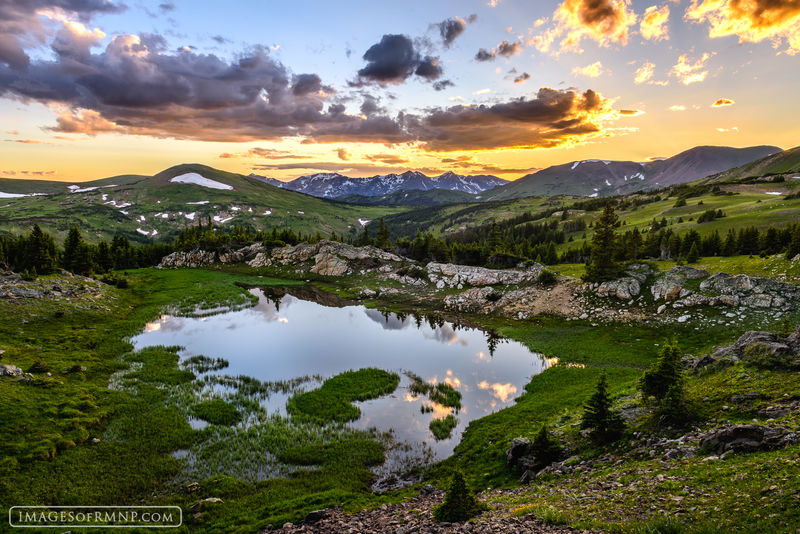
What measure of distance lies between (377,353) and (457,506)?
32.9 metres

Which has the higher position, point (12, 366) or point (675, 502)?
point (675, 502)

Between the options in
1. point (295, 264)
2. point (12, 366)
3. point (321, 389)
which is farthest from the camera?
point (295, 264)

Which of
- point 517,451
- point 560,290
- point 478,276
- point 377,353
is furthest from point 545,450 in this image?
point 478,276

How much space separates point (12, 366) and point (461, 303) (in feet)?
207

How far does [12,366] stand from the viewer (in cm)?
2944

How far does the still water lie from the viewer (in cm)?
3212

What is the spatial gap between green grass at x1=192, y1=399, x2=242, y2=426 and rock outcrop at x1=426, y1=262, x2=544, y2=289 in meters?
57.7

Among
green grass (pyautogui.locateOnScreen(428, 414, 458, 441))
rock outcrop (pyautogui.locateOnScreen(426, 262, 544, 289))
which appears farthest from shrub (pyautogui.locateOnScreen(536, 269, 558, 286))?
green grass (pyautogui.locateOnScreen(428, 414, 458, 441))

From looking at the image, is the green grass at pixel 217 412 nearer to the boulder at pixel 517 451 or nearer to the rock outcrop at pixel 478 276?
the boulder at pixel 517 451

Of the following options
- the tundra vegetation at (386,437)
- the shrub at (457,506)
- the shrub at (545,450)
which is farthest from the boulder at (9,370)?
the shrub at (545,450)

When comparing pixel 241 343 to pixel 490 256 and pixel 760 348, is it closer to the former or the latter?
pixel 760 348

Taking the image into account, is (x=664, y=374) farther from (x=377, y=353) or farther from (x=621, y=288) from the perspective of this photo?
(x=621, y=288)

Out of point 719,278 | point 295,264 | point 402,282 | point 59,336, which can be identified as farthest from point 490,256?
point 59,336

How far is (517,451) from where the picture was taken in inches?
852
